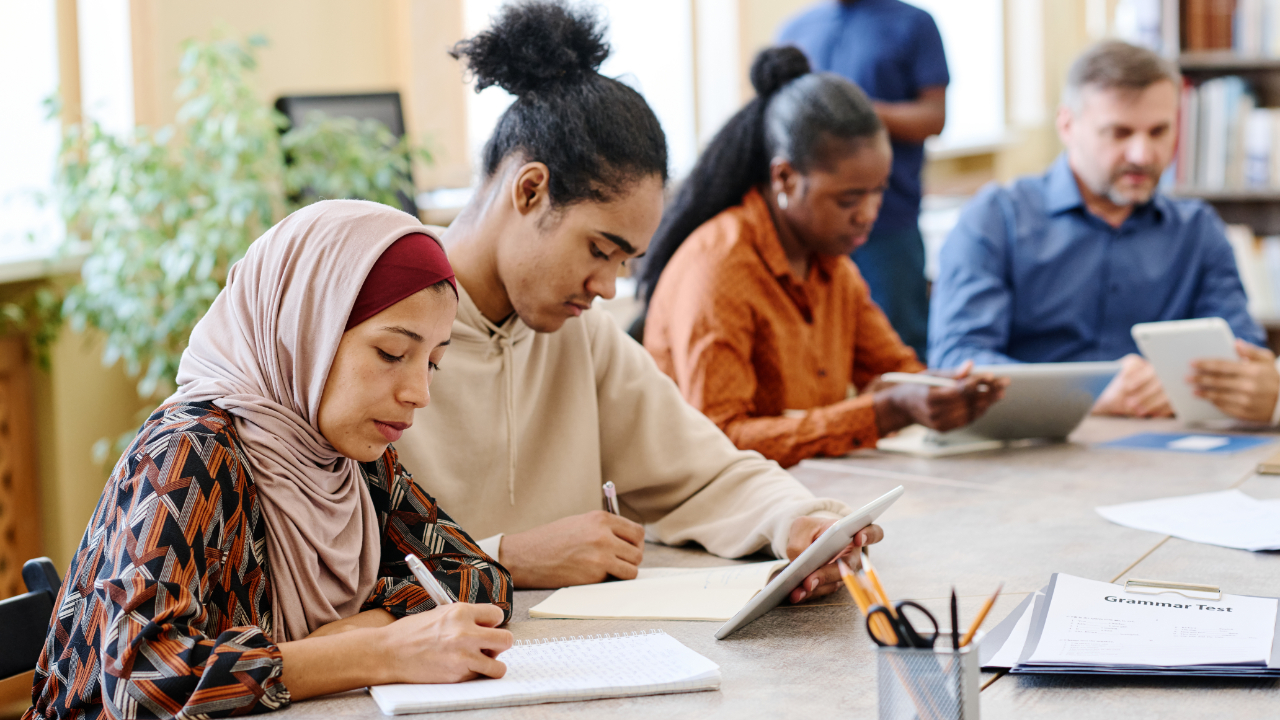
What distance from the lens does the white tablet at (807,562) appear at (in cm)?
117

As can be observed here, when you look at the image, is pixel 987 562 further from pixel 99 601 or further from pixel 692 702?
pixel 99 601

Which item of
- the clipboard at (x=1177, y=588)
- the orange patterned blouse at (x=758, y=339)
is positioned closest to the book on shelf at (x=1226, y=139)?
the orange patterned blouse at (x=758, y=339)

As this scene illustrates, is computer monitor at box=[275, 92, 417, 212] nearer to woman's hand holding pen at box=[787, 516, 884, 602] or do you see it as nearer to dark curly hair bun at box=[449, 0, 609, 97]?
dark curly hair bun at box=[449, 0, 609, 97]

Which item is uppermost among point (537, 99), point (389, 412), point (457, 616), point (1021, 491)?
point (537, 99)

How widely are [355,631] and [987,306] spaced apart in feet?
6.41

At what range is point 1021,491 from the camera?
6.15 ft

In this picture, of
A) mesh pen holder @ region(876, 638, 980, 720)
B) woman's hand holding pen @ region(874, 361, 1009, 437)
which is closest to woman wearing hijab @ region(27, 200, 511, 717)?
mesh pen holder @ region(876, 638, 980, 720)

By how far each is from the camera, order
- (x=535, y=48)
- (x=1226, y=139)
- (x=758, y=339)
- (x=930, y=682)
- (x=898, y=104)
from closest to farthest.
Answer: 1. (x=930, y=682)
2. (x=535, y=48)
3. (x=758, y=339)
4. (x=898, y=104)
5. (x=1226, y=139)

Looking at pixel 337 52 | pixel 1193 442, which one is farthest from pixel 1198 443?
pixel 337 52

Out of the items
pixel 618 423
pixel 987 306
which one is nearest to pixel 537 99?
pixel 618 423

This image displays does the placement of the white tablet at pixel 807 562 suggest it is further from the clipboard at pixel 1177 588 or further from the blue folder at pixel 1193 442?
the blue folder at pixel 1193 442

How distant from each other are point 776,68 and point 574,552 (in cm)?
122

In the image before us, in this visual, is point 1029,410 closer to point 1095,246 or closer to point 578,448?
point 1095,246

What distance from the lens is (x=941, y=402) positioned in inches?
81.6
